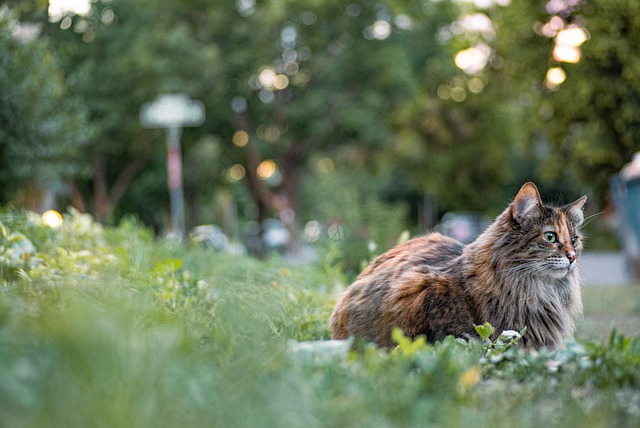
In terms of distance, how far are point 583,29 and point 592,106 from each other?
202 cm

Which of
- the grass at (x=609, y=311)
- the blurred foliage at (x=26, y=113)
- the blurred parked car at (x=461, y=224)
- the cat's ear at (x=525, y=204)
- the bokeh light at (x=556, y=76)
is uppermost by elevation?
the bokeh light at (x=556, y=76)

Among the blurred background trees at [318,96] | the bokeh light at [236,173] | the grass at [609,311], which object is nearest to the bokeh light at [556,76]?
the blurred background trees at [318,96]

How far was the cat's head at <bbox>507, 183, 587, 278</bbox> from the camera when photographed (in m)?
5.02

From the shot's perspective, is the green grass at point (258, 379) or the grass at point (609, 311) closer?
the green grass at point (258, 379)

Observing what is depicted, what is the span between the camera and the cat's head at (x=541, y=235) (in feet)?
16.5

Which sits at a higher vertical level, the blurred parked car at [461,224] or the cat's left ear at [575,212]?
the cat's left ear at [575,212]

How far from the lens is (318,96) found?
35094mm

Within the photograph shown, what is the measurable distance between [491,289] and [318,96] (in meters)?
30.5

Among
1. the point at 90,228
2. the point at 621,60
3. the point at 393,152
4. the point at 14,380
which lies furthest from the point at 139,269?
the point at 393,152

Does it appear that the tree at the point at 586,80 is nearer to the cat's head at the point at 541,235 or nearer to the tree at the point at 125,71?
the tree at the point at 125,71

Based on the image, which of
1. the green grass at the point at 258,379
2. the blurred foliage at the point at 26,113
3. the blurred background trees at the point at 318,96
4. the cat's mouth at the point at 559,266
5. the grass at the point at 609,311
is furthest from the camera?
the blurred background trees at the point at 318,96

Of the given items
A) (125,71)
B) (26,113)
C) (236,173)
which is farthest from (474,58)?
(26,113)

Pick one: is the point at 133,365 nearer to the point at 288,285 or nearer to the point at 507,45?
the point at 288,285

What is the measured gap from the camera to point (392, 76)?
3462 cm
